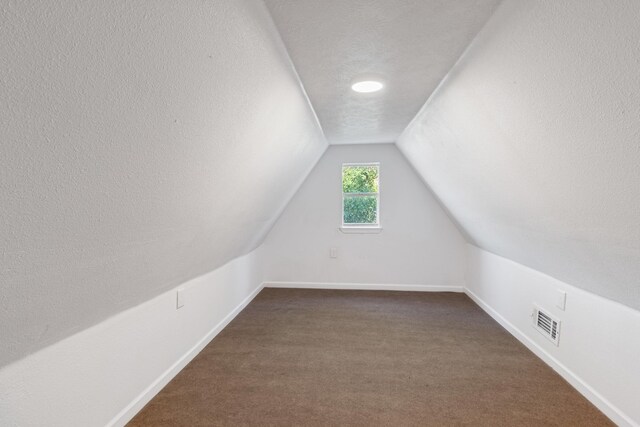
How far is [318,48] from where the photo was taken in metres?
1.48

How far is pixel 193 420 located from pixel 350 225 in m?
3.11

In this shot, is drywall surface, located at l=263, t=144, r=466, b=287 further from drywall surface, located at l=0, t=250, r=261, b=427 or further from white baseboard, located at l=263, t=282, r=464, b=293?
drywall surface, located at l=0, t=250, r=261, b=427

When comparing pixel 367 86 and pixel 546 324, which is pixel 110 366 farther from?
pixel 546 324

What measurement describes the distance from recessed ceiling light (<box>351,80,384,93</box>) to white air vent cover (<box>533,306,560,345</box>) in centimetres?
210

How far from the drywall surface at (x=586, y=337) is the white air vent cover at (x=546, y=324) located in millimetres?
38

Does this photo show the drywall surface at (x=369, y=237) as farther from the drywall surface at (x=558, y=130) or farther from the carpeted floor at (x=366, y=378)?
the drywall surface at (x=558, y=130)

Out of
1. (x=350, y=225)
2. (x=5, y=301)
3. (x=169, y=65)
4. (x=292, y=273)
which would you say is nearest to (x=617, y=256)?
(x=169, y=65)

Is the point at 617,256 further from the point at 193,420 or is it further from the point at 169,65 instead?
the point at 193,420

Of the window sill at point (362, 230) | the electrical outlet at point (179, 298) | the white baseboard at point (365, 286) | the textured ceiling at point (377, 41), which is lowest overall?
the white baseboard at point (365, 286)

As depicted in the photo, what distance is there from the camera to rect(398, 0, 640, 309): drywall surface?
0.92 metres

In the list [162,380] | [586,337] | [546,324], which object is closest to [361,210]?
A: [546,324]

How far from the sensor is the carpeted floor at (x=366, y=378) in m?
1.90

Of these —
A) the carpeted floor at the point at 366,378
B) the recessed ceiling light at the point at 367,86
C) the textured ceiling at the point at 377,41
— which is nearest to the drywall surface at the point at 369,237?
the carpeted floor at the point at 366,378

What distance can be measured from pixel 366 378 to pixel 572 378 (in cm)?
136
